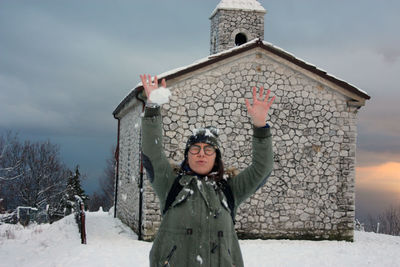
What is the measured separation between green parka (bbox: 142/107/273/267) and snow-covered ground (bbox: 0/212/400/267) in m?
5.50

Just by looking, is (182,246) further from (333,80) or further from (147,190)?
(333,80)

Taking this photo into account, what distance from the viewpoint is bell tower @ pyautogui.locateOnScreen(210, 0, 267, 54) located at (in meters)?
16.8

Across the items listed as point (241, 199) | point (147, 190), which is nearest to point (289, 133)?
point (147, 190)

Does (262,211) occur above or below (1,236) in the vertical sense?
above

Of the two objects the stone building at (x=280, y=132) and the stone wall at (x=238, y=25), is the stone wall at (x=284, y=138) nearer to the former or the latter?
the stone building at (x=280, y=132)

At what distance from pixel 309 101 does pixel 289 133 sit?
3.75 ft

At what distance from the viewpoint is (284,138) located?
37.4ft

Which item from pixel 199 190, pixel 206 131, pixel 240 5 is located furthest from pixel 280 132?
pixel 199 190

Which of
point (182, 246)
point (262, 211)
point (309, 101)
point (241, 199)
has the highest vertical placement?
point (309, 101)

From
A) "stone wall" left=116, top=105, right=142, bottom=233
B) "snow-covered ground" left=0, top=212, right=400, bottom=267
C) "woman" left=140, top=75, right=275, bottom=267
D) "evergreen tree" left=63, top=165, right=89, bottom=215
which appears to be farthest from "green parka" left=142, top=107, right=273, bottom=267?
"evergreen tree" left=63, top=165, right=89, bottom=215

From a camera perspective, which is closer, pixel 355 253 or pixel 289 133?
pixel 355 253

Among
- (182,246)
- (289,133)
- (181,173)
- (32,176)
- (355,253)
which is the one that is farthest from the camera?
(32,176)

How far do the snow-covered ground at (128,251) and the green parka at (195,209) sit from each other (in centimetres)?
550

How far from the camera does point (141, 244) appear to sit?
10.2 meters
